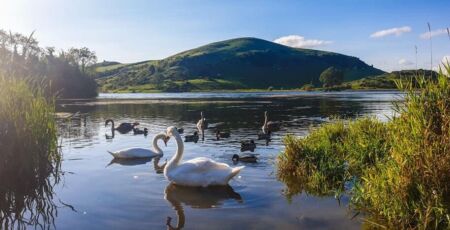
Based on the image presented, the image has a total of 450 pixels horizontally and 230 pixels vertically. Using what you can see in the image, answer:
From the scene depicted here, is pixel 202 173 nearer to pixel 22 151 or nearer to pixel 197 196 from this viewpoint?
pixel 197 196

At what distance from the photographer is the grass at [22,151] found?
10.3 m

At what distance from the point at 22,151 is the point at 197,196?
550cm

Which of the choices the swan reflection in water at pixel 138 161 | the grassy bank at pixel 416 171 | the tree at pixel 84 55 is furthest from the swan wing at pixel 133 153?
the tree at pixel 84 55

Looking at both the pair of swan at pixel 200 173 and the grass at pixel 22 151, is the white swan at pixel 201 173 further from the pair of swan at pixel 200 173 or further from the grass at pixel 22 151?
the grass at pixel 22 151

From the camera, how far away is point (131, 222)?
444 inches

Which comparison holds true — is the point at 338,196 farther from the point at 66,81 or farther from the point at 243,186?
the point at 66,81

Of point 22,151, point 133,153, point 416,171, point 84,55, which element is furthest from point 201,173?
point 84,55

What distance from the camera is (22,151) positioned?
33.9 feet

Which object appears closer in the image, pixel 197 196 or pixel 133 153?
pixel 197 196

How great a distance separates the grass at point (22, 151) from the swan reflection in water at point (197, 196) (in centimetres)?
334

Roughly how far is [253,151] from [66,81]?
10691cm

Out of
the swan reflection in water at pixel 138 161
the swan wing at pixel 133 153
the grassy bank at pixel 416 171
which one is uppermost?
the grassy bank at pixel 416 171

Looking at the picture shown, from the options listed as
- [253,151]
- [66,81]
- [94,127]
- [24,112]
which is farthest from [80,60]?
[24,112]

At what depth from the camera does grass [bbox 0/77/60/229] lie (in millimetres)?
10312
